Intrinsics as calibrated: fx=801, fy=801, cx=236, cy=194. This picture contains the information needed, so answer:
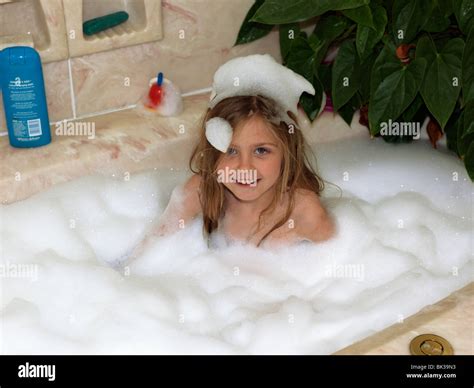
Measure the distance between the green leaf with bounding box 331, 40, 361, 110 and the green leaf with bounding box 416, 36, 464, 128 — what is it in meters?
0.15

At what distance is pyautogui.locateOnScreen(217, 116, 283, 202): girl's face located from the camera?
1669 mm

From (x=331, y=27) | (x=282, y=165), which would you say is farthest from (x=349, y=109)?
(x=282, y=165)

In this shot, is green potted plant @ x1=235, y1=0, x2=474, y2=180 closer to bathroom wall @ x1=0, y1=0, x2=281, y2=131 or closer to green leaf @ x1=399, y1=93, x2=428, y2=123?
green leaf @ x1=399, y1=93, x2=428, y2=123

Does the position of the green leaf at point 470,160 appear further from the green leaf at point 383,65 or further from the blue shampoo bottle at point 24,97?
the blue shampoo bottle at point 24,97

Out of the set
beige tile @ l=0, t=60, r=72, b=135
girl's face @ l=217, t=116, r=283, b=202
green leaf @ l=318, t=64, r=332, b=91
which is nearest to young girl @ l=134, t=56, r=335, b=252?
girl's face @ l=217, t=116, r=283, b=202

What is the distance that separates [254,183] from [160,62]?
0.50m

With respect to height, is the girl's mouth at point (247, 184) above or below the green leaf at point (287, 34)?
below

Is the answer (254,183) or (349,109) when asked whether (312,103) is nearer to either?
(349,109)

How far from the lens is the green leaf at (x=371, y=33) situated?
1.68 m

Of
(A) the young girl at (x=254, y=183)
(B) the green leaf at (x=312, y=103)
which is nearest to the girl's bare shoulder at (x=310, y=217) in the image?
(A) the young girl at (x=254, y=183)
